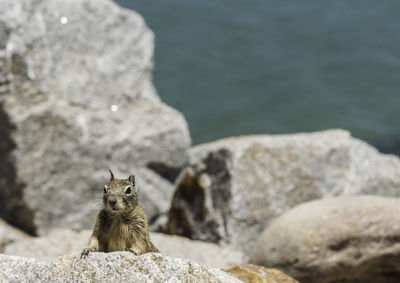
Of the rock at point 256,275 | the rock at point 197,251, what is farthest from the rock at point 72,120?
the rock at point 256,275

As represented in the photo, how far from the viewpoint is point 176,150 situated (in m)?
11.1

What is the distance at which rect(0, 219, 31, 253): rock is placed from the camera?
381 inches

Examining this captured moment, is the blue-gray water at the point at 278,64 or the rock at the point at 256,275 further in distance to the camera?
the blue-gray water at the point at 278,64

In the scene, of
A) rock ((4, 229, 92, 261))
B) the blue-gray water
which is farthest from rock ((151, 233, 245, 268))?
the blue-gray water

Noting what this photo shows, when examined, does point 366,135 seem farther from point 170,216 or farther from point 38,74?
point 38,74

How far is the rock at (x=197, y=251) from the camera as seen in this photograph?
793 centimetres

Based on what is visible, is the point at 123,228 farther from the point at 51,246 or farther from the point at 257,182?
the point at 257,182

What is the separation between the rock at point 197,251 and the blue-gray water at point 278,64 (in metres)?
7.59

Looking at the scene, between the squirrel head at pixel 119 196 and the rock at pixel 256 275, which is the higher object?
the squirrel head at pixel 119 196

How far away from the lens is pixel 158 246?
8.17 metres

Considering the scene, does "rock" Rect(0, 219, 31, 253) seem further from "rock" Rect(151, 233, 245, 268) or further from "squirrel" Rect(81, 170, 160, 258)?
"squirrel" Rect(81, 170, 160, 258)

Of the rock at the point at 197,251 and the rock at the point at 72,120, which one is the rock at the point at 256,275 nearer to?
the rock at the point at 197,251

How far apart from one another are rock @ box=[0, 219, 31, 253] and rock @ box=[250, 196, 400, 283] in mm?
4201

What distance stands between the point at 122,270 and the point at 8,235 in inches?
262
